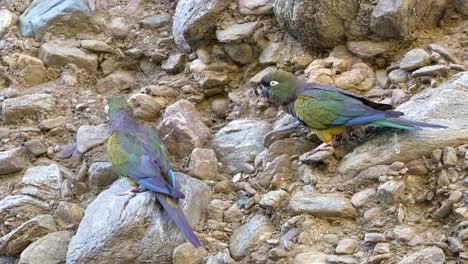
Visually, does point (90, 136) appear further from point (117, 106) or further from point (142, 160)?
point (142, 160)

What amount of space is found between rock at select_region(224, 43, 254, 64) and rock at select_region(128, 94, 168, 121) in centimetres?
86

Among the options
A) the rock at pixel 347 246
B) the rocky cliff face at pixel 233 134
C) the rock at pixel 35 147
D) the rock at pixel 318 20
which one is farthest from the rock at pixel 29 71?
the rock at pixel 347 246

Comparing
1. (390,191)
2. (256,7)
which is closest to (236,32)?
(256,7)

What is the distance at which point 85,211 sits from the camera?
572 centimetres

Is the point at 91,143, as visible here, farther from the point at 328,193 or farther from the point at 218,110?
the point at 328,193

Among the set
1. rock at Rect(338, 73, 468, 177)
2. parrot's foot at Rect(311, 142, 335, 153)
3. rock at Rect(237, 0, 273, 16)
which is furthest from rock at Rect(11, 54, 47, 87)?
rock at Rect(338, 73, 468, 177)

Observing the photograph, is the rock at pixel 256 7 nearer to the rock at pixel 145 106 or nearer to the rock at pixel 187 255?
the rock at pixel 145 106

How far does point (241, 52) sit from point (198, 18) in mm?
555

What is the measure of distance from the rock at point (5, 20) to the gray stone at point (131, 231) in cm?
325

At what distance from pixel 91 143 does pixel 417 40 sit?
318 cm

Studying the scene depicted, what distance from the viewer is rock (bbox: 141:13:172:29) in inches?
299

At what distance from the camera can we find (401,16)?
591 cm

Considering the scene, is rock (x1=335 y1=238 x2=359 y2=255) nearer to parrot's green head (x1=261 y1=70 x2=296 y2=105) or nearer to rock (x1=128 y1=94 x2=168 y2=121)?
parrot's green head (x1=261 y1=70 x2=296 y2=105)

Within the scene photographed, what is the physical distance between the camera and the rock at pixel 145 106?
22.0 ft
